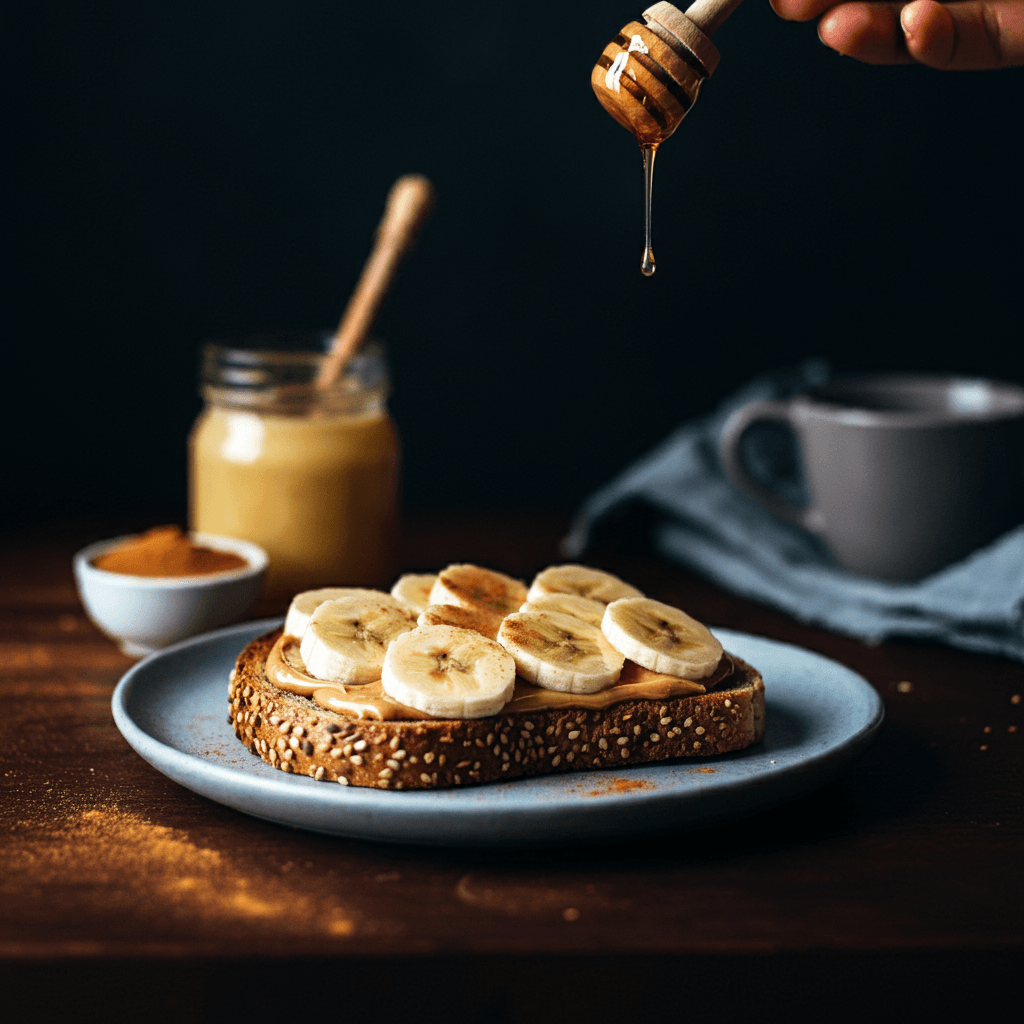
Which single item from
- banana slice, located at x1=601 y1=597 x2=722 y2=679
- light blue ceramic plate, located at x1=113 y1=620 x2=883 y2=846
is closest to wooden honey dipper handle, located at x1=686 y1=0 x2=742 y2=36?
banana slice, located at x1=601 y1=597 x2=722 y2=679

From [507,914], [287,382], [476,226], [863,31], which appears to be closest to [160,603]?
[287,382]

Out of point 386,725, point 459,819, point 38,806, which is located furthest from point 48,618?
point 459,819

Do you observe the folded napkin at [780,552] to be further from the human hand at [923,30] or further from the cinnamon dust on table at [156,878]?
the cinnamon dust on table at [156,878]

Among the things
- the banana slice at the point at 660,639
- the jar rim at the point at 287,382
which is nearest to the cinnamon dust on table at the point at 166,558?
the jar rim at the point at 287,382

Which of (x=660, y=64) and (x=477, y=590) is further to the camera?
(x=477, y=590)

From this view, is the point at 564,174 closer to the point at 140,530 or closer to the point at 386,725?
the point at 140,530

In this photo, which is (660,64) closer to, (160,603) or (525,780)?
(525,780)
